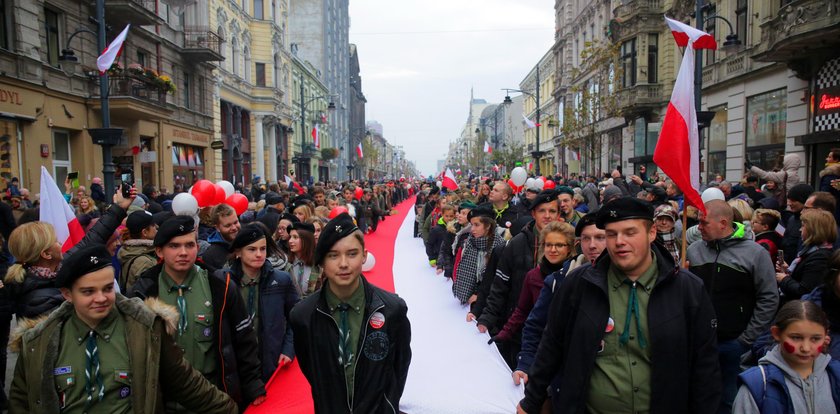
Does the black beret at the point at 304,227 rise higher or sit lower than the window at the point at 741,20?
lower

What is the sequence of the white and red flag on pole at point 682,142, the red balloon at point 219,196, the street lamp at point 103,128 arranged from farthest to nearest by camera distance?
1. the street lamp at point 103,128
2. the red balloon at point 219,196
3. the white and red flag on pole at point 682,142

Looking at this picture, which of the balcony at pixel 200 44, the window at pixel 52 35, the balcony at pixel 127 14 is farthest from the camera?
the balcony at pixel 200 44

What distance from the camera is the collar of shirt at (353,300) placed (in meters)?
3.21

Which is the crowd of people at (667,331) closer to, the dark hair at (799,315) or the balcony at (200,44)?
the dark hair at (799,315)

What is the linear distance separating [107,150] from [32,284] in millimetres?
9591

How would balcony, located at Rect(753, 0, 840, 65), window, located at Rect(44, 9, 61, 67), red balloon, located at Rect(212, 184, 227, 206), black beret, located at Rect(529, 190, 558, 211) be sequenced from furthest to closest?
window, located at Rect(44, 9, 61, 67) < balcony, located at Rect(753, 0, 840, 65) < red balloon, located at Rect(212, 184, 227, 206) < black beret, located at Rect(529, 190, 558, 211)

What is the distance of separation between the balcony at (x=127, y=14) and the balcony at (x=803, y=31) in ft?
66.9

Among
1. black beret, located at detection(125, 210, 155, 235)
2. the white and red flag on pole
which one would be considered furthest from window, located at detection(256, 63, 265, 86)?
the white and red flag on pole

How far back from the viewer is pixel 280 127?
158 ft

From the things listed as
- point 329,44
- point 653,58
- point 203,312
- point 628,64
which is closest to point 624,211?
point 203,312

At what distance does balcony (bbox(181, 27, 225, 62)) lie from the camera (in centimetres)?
2789

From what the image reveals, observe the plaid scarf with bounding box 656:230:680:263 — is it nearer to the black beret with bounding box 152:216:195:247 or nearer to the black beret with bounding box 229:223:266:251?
the black beret with bounding box 229:223:266:251

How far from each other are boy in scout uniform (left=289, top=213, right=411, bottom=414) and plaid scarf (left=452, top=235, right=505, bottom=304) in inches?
138

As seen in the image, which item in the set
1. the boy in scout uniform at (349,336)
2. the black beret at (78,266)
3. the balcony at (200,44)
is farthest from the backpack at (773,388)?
the balcony at (200,44)
